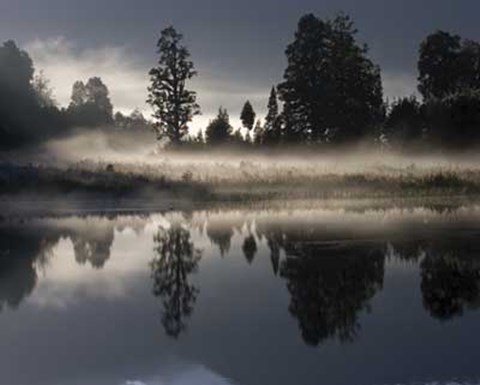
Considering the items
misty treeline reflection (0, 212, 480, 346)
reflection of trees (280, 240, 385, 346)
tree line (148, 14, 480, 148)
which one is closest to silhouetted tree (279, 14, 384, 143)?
tree line (148, 14, 480, 148)

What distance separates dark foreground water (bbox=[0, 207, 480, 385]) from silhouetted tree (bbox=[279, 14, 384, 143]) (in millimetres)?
42668

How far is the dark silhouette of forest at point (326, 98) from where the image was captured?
58.3m

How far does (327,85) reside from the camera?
6106 cm

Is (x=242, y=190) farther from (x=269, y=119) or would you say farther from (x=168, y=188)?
(x=269, y=119)

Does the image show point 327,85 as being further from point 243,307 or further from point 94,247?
point 243,307

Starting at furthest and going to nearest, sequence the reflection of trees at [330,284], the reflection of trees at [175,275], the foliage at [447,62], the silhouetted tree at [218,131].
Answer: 1. the silhouetted tree at [218,131]
2. the foliage at [447,62]
3. the reflection of trees at [175,275]
4. the reflection of trees at [330,284]

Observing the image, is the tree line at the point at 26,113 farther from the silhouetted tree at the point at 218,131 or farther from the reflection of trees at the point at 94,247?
the reflection of trees at the point at 94,247

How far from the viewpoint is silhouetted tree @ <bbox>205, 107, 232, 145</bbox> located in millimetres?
81031

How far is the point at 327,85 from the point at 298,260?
4856 centimetres

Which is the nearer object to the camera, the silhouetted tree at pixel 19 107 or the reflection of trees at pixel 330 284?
the reflection of trees at pixel 330 284

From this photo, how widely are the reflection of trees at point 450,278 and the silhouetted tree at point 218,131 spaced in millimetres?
65702

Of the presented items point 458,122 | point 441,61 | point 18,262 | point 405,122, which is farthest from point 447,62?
point 18,262

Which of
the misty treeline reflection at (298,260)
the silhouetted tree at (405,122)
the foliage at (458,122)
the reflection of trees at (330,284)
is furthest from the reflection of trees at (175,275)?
the silhouetted tree at (405,122)

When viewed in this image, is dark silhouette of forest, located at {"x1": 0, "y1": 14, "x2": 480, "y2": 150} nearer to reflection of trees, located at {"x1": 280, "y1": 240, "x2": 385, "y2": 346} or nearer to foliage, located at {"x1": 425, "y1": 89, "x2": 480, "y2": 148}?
foliage, located at {"x1": 425, "y1": 89, "x2": 480, "y2": 148}
